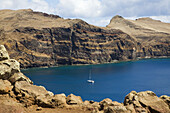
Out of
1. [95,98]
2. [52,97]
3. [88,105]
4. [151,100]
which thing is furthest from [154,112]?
[95,98]

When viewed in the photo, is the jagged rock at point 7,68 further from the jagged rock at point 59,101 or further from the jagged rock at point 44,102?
the jagged rock at point 59,101

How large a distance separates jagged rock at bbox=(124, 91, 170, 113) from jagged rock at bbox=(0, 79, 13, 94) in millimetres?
18815

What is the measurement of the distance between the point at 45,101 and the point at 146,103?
15.6 meters

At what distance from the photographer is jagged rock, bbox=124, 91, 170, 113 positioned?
28.9 meters

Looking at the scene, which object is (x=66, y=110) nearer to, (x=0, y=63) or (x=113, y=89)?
(x=0, y=63)

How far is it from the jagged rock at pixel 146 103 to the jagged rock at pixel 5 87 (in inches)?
741

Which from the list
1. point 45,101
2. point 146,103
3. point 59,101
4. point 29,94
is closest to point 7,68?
point 29,94

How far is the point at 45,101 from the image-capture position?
32.8 m

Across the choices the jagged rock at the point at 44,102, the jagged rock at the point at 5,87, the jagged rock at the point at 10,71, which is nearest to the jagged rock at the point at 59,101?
the jagged rock at the point at 44,102

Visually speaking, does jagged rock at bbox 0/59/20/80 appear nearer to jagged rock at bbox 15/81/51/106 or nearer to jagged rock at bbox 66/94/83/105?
jagged rock at bbox 15/81/51/106

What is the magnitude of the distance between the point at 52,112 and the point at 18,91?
6.96m

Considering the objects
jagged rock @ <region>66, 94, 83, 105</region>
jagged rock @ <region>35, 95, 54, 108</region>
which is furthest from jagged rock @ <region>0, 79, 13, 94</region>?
jagged rock @ <region>66, 94, 83, 105</region>

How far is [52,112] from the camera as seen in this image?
30797 millimetres

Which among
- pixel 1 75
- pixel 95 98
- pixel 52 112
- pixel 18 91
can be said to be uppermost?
pixel 1 75
